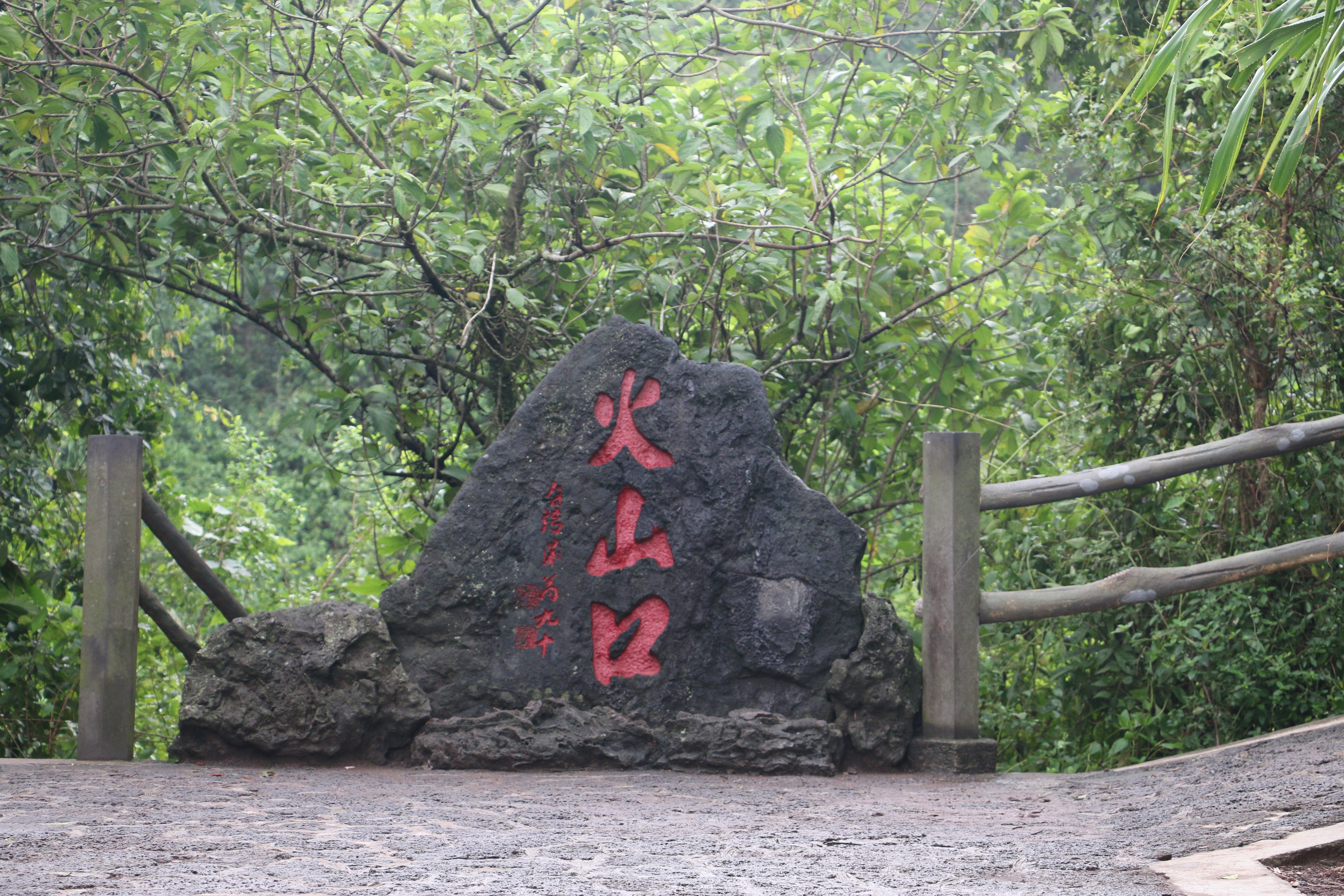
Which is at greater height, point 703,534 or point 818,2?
point 818,2

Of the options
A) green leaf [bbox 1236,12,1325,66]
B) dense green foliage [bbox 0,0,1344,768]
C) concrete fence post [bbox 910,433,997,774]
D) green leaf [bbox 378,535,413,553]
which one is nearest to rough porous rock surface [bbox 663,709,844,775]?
concrete fence post [bbox 910,433,997,774]

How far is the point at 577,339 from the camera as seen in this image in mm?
4465

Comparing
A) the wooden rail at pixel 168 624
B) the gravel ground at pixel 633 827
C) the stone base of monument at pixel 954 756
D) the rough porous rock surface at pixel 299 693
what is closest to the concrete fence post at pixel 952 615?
the stone base of monument at pixel 954 756

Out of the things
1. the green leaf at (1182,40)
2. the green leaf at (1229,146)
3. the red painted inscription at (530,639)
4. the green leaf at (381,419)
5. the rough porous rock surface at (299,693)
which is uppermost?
the green leaf at (1182,40)

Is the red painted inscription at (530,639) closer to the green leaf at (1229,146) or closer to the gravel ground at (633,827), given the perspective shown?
the gravel ground at (633,827)

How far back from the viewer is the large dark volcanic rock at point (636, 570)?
3.43 meters

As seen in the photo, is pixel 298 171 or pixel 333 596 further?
pixel 333 596

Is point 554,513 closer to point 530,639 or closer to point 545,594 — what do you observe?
point 545,594

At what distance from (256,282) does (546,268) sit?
3.53 ft

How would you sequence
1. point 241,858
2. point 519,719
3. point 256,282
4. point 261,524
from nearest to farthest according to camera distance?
point 241,858
point 519,719
point 256,282
point 261,524

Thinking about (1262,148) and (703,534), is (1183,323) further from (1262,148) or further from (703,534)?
(703,534)

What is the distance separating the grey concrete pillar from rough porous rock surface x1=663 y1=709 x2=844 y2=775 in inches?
63.9

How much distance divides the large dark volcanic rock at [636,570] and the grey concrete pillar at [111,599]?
80 cm

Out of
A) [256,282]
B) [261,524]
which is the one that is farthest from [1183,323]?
[261,524]
